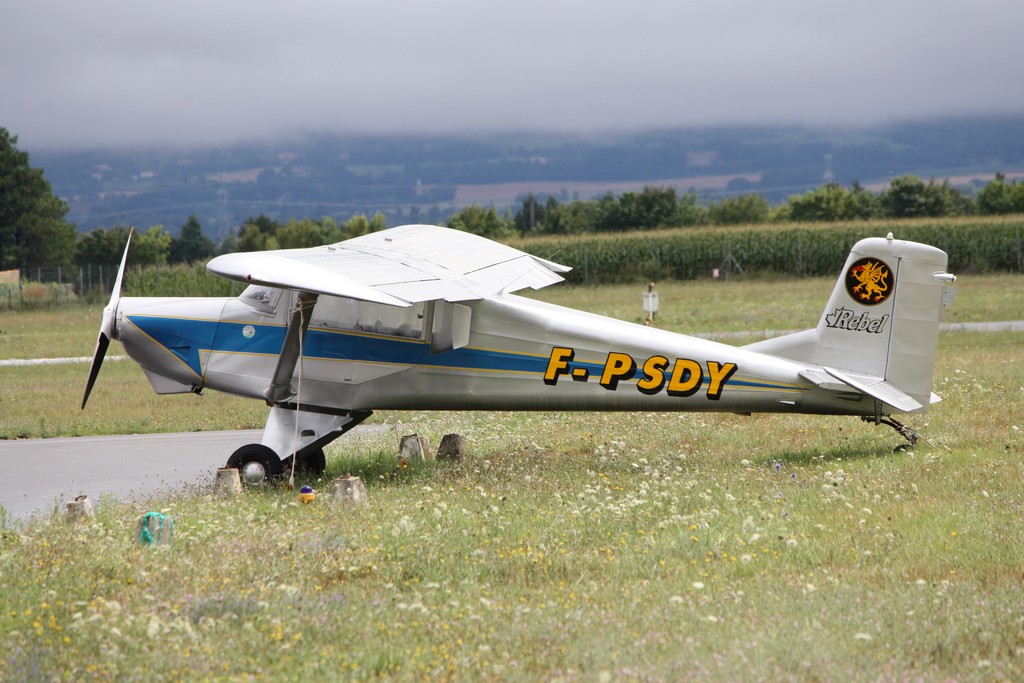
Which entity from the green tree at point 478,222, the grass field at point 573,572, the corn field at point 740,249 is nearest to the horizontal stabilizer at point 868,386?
the grass field at point 573,572

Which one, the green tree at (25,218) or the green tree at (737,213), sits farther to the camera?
the green tree at (737,213)

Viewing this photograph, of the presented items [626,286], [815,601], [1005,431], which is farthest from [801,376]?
[626,286]

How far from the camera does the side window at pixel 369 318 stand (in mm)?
11258

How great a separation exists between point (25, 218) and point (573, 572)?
90446mm

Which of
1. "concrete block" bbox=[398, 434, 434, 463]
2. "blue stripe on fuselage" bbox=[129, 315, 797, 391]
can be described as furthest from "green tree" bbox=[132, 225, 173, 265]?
"blue stripe on fuselage" bbox=[129, 315, 797, 391]

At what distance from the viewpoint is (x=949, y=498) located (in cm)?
908

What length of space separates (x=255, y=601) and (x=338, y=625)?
70 centimetres

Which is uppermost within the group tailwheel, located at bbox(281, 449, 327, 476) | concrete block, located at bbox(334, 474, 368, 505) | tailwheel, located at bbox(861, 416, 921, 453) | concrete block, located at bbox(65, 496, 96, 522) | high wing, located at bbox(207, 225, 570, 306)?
high wing, located at bbox(207, 225, 570, 306)

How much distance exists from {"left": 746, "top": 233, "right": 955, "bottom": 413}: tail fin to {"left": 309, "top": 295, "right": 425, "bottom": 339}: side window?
4.26 meters

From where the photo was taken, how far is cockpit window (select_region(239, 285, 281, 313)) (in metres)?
11.4

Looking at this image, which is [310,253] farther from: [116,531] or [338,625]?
[338,625]

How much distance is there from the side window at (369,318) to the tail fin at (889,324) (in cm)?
426

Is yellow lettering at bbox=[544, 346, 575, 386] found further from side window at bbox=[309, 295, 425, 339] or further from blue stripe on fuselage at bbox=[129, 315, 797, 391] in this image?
side window at bbox=[309, 295, 425, 339]

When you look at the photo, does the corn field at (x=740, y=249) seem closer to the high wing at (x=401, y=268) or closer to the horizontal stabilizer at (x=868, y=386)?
the high wing at (x=401, y=268)
